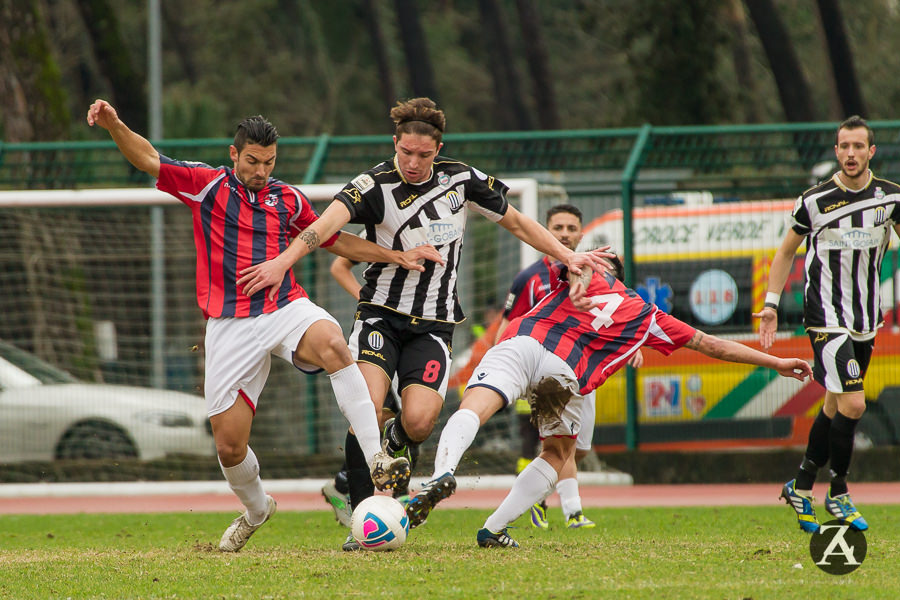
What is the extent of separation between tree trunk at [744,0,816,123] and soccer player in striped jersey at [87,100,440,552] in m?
13.6

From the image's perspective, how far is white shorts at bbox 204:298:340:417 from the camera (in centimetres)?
618

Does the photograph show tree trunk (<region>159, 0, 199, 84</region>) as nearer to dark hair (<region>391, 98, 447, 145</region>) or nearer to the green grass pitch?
the green grass pitch

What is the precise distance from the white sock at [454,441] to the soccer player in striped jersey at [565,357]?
5.4 inches

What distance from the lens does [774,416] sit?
38.8 feet

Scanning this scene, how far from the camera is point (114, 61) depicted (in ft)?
67.2

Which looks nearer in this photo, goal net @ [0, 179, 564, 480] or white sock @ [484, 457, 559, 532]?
white sock @ [484, 457, 559, 532]

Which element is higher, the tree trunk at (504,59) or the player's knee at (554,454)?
the tree trunk at (504,59)

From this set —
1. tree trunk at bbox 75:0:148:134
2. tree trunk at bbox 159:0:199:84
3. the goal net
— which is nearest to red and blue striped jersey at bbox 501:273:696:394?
the goal net

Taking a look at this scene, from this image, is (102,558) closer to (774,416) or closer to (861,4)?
(774,416)

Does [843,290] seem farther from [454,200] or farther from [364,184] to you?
[364,184]

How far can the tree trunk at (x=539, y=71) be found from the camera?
26.6 m

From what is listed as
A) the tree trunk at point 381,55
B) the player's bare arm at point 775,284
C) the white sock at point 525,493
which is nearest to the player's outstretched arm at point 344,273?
the white sock at point 525,493

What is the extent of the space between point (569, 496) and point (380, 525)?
104 inches

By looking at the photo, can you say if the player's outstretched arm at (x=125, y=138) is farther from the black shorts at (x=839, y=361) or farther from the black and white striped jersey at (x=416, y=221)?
the black shorts at (x=839, y=361)
